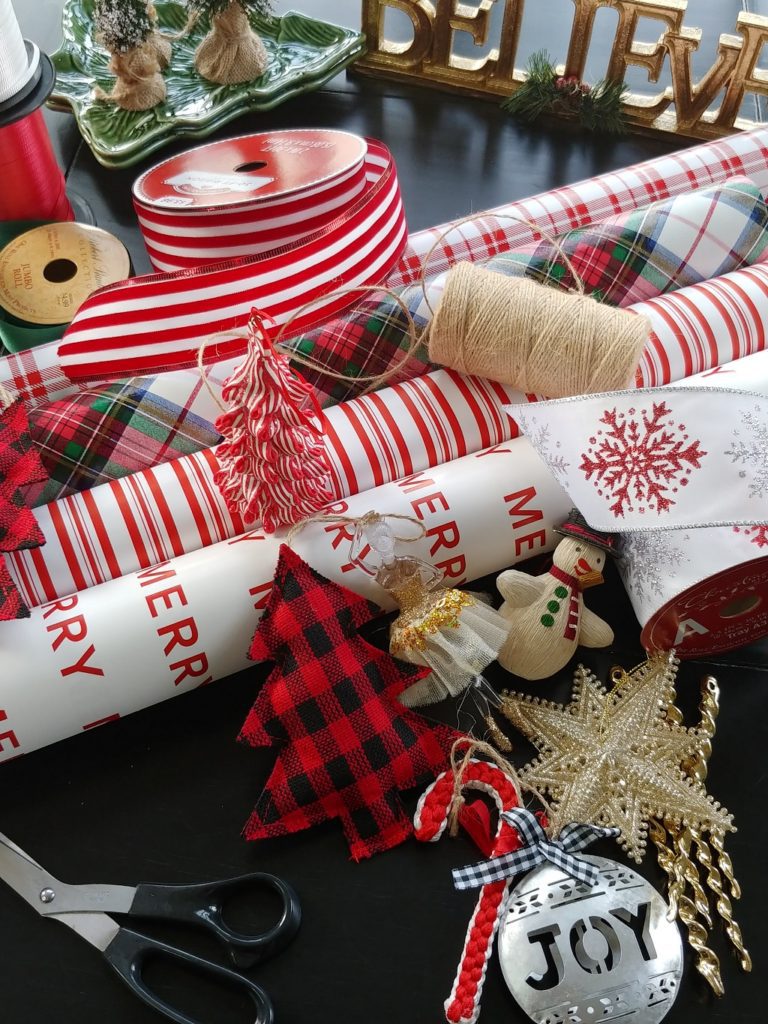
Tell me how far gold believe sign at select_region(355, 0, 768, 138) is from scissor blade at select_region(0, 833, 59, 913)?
1044 millimetres

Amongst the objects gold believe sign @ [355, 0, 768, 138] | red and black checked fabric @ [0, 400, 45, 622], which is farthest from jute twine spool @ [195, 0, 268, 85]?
red and black checked fabric @ [0, 400, 45, 622]

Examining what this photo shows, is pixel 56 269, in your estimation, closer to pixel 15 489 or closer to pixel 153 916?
pixel 15 489

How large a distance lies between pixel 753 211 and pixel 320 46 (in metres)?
0.63

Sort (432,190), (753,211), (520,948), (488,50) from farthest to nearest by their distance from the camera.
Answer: (488,50) → (432,190) → (753,211) → (520,948)

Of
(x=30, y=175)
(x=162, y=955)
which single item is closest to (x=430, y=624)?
(x=162, y=955)

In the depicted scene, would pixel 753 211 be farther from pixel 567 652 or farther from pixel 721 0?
pixel 721 0

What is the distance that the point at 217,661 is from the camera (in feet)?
2.36

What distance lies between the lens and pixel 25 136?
944mm

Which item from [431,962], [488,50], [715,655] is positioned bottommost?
[431,962]

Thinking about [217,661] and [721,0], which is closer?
[217,661]

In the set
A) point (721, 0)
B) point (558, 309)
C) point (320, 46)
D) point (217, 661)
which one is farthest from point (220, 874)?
point (721, 0)

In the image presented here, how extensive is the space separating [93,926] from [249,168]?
0.74m

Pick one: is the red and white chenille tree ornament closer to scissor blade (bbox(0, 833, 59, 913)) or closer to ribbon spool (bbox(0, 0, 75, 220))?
scissor blade (bbox(0, 833, 59, 913))

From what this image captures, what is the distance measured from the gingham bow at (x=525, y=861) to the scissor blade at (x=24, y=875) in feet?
0.98
